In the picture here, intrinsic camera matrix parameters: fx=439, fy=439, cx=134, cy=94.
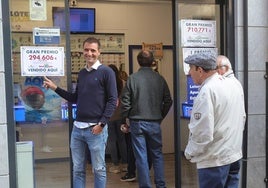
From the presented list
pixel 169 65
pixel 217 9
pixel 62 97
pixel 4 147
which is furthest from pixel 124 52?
pixel 4 147

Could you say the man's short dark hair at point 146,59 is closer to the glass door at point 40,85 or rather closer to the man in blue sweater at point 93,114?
the man in blue sweater at point 93,114

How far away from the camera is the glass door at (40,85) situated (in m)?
4.28

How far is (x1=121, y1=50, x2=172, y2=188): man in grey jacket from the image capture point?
4840mm

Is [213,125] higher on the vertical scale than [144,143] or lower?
higher

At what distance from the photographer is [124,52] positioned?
7.88 meters

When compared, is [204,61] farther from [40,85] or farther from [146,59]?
[40,85]

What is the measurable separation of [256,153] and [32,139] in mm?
2444

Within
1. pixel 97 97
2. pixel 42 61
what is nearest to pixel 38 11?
pixel 42 61

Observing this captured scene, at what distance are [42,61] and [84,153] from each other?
3.26 ft

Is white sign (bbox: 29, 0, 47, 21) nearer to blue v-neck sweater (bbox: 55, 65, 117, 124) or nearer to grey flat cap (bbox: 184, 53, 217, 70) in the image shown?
blue v-neck sweater (bbox: 55, 65, 117, 124)

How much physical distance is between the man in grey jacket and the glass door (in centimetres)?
76

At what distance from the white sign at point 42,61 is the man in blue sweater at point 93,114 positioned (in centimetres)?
15

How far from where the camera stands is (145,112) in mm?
4836

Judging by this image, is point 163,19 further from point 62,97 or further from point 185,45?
point 62,97
